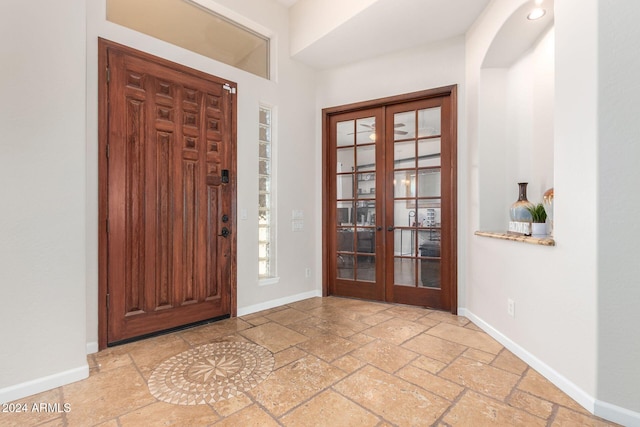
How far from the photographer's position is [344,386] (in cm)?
191

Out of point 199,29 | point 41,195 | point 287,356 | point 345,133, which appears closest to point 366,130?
point 345,133

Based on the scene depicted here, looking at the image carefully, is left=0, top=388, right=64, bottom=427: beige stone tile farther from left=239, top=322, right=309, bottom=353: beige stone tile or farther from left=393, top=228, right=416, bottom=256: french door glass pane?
left=393, top=228, right=416, bottom=256: french door glass pane

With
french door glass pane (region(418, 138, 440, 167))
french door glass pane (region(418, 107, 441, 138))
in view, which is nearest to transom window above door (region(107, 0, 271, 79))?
french door glass pane (region(418, 107, 441, 138))

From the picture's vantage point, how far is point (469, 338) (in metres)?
2.67

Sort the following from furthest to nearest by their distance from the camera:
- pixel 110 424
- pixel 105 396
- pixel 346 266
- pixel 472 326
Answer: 1. pixel 346 266
2. pixel 472 326
3. pixel 105 396
4. pixel 110 424

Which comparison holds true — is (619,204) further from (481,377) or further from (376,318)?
(376,318)

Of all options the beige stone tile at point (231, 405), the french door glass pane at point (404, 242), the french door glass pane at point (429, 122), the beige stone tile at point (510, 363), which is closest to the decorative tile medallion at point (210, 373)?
the beige stone tile at point (231, 405)

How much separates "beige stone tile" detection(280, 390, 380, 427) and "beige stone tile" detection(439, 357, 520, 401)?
2.34 feet

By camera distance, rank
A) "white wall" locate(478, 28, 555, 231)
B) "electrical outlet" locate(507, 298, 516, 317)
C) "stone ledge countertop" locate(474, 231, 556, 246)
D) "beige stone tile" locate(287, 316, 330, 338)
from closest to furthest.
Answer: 1. "stone ledge countertop" locate(474, 231, 556, 246)
2. "electrical outlet" locate(507, 298, 516, 317)
3. "beige stone tile" locate(287, 316, 330, 338)
4. "white wall" locate(478, 28, 555, 231)

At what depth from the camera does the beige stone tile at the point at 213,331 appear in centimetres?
265

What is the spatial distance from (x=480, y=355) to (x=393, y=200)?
1861mm

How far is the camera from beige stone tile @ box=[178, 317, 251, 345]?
2646 millimetres

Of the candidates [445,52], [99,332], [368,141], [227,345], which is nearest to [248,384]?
[227,345]

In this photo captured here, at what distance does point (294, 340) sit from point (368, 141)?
2.49 m
